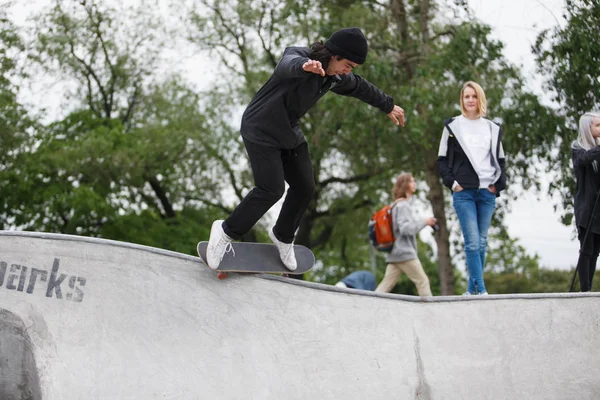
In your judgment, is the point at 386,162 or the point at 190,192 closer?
the point at 386,162

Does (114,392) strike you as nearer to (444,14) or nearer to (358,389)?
(358,389)

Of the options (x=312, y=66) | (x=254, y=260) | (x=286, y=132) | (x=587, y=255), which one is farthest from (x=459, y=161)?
(x=312, y=66)

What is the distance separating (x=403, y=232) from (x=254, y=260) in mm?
3413

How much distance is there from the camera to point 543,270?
22.5 m

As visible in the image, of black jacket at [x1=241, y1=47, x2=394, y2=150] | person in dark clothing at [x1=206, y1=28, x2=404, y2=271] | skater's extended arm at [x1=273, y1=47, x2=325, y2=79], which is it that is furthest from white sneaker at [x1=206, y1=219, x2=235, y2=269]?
skater's extended arm at [x1=273, y1=47, x2=325, y2=79]

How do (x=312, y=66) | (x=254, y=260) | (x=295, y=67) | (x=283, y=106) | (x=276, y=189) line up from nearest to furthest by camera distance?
1. (x=312, y=66)
2. (x=295, y=67)
3. (x=283, y=106)
4. (x=276, y=189)
5. (x=254, y=260)

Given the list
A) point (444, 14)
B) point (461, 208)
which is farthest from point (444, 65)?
point (461, 208)

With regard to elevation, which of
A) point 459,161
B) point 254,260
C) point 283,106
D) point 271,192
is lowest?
point 254,260

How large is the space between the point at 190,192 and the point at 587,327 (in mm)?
18105

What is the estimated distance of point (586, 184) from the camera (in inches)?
256

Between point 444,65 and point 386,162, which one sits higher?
point 444,65

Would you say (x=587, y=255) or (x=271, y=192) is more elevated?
(x=271, y=192)

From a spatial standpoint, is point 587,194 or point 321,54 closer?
point 321,54

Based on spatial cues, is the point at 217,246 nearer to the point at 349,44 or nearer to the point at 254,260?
the point at 254,260
